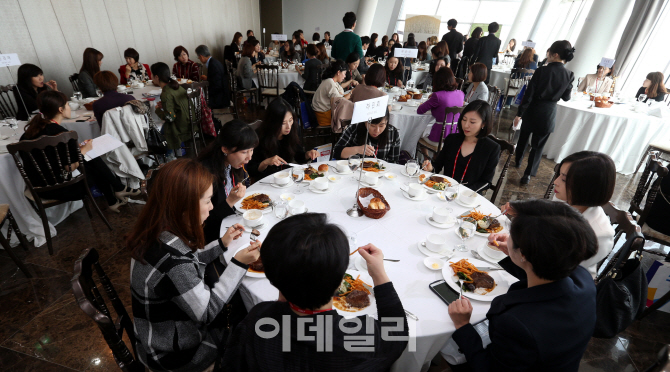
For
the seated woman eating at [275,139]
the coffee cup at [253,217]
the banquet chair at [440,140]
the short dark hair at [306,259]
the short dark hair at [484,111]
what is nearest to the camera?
the short dark hair at [306,259]

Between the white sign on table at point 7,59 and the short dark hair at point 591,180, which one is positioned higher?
the white sign on table at point 7,59

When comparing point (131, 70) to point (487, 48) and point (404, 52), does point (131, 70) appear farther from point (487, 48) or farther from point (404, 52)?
point (487, 48)

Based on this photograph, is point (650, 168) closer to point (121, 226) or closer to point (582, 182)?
point (582, 182)

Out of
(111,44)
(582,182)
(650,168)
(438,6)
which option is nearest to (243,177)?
(582,182)

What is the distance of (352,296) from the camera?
1.28 meters

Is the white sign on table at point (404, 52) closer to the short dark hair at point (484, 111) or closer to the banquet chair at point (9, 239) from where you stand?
the short dark hair at point (484, 111)

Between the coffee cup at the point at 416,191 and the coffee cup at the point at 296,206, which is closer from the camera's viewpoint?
the coffee cup at the point at 296,206

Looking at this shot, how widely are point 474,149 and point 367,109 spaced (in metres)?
1.21

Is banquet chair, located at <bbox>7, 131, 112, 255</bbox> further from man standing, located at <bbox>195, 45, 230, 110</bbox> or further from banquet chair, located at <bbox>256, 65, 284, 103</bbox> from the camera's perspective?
banquet chair, located at <bbox>256, 65, 284, 103</bbox>

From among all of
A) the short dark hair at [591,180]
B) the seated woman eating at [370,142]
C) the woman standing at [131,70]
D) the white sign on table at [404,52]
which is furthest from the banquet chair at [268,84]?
the short dark hair at [591,180]

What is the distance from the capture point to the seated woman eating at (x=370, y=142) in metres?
2.97

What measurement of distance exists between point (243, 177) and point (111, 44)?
549 cm

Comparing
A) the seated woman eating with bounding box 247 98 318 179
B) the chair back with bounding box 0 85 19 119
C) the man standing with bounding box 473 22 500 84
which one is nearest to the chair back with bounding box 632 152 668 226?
the seated woman eating with bounding box 247 98 318 179

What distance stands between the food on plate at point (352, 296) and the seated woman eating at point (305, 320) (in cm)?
30
